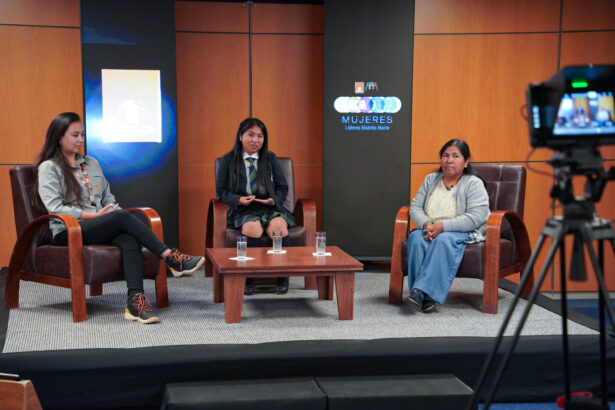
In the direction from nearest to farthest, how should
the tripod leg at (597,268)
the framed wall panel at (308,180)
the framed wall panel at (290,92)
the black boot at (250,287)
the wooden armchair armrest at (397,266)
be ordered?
the tripod leg at (597,268)
the wooden armchair armrest at (397,266)
the black boot at (250,287)
the framed wall panel at (290,92)
the framed wall panel at (308,180)

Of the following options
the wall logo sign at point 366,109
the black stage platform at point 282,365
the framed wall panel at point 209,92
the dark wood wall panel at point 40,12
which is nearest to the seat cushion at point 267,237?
the wall logo sign at point 366,109

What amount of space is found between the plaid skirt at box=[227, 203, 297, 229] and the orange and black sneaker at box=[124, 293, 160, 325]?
1.01 meters

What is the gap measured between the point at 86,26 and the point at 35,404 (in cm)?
322

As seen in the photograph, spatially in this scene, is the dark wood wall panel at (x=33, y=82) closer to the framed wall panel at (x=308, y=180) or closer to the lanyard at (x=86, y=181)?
the lanyard at (x=86, y=181)

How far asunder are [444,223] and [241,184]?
4.82ft

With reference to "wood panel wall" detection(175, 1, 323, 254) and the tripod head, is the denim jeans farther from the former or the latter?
"wood panel wall" detection(175, 1, 323, 254)

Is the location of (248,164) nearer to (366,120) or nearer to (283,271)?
(366,120)

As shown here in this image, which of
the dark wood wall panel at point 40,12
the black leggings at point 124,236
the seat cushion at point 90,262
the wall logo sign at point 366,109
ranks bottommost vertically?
the seat cushion at point 90,262

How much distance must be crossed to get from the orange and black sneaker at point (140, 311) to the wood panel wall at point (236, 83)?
2.30 meters

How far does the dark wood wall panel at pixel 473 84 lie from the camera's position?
5309 millimetres

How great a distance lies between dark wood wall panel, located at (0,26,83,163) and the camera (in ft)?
16.8

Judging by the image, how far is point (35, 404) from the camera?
7.37ft

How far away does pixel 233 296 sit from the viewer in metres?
3.27

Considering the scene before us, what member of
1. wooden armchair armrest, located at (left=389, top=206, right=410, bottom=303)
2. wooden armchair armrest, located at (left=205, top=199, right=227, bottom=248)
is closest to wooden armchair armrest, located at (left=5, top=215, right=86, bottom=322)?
wooden armchair armrest, located at (left=205, top=199, right=227, bottom=248)
